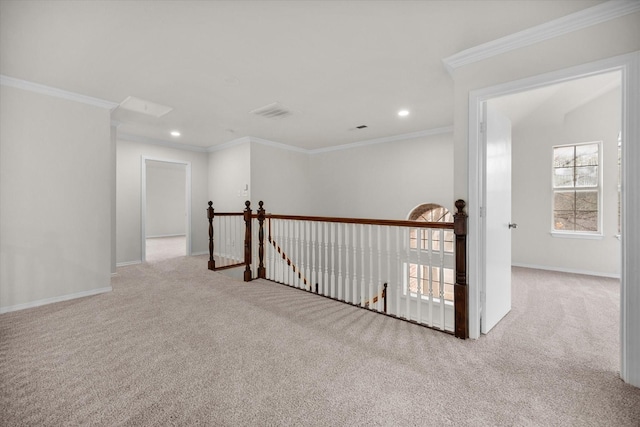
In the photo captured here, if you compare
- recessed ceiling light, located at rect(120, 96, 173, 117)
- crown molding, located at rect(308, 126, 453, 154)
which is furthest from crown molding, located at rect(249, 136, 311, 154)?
recessed ceiling light, located at rect(120, 96, 173, 117)

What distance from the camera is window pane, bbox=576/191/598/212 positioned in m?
4.61

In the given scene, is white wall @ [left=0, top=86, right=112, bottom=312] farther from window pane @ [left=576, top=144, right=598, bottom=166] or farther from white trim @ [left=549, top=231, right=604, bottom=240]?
window pane @ [left=576, top=144, right=598, bottom=166]

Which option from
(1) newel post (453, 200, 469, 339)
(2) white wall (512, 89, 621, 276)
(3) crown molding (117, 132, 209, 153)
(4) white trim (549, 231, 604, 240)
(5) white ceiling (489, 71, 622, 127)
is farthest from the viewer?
(3) crown molding (117, 132, 209, 153)

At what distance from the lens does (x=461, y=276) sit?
7.86 feet


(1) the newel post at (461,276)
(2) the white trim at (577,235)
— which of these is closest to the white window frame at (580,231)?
(2) the white trim at (577,235)

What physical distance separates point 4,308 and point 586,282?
7.31m

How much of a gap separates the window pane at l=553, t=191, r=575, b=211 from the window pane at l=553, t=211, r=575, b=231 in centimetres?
7

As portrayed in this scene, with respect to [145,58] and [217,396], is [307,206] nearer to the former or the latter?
[145,58]

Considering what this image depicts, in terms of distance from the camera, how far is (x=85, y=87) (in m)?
3.11

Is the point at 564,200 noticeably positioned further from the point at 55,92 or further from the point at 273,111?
the point at 55,92

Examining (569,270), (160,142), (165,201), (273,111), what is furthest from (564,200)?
(165,201)

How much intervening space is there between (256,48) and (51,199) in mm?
2952

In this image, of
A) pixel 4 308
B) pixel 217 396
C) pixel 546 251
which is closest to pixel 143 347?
pixel 217 396

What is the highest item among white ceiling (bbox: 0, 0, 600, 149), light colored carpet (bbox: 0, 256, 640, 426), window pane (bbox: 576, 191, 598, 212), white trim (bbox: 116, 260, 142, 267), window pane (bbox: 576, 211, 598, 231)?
white ceiling (bbox: 0, 0, 600, 149)
